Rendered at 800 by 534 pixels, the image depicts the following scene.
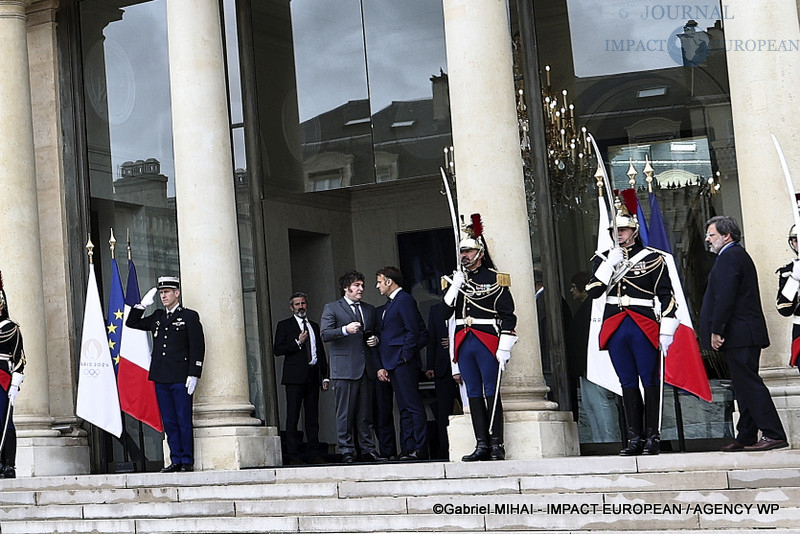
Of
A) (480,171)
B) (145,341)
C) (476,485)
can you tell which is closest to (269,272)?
(145,341)

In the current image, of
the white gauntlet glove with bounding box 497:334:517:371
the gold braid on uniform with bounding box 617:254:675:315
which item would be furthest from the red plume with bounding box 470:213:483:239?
the gold braid on uniform with bounding box 617:254:675:315

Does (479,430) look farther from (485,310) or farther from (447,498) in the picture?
(447,498)

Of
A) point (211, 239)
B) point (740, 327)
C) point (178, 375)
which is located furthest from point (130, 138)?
point (740, 327)

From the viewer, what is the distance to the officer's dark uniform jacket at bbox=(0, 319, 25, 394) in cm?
1161

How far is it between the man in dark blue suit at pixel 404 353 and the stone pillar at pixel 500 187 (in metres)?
1.04

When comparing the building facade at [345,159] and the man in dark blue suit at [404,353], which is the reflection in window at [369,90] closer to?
the building facade at [345,159]

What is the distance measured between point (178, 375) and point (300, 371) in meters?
Result: 1.76

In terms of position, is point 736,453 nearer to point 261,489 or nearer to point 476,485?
point 476,485

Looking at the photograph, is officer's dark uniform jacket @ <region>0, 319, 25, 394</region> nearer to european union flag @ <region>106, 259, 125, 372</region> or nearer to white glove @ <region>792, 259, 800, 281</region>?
european union flag @ <region>106, 259, 125, 372</region>

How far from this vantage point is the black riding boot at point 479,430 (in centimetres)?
982

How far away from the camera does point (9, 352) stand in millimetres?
11648

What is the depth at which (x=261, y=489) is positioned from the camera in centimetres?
988

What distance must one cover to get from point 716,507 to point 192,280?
5.71m

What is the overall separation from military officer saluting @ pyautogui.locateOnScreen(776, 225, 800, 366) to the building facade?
1.20 ft
